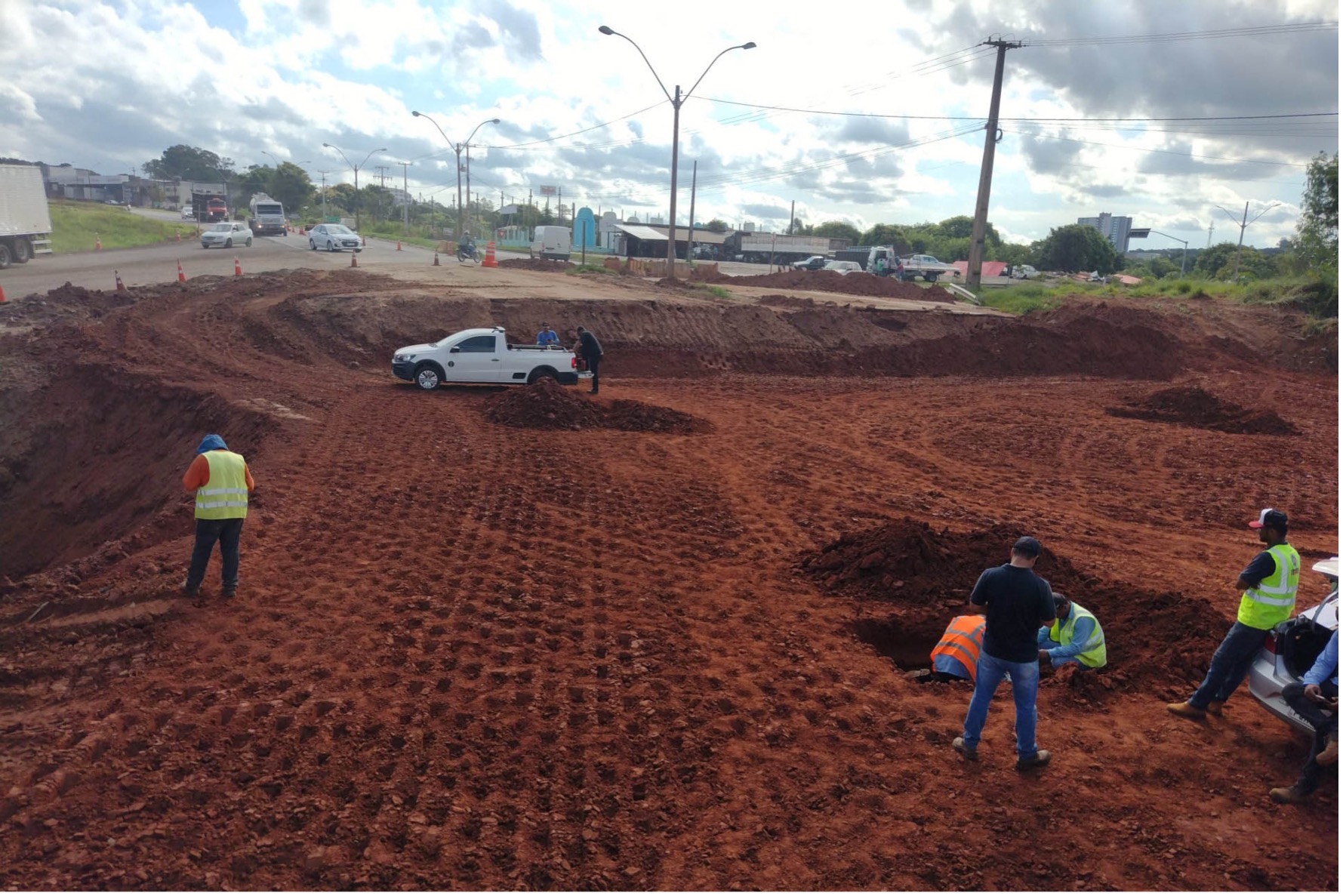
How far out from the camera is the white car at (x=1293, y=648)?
5.66 m

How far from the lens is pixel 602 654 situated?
23.4 ft

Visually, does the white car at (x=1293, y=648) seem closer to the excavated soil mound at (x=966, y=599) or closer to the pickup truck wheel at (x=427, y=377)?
the excavated soil mound at (x=966, y=599)

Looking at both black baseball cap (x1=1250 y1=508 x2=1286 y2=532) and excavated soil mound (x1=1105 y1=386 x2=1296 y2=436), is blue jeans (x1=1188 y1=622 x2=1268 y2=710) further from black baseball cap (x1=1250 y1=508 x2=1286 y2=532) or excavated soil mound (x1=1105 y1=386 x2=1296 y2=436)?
excavated soil mound (x1=1105 y1=386 x2=1296 y2=436)

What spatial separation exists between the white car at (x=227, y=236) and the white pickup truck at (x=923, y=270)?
42708mm

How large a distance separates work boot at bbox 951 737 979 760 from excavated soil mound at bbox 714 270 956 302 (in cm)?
3757

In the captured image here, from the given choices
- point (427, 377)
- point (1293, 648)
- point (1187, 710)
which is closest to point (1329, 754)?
point (1293, 648)

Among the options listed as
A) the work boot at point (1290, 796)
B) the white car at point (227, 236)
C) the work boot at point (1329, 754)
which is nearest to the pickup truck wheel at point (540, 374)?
the work boot at point (1290, 796)

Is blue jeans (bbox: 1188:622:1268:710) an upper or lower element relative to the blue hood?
lower

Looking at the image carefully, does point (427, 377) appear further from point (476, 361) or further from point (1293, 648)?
point (1293, 648)

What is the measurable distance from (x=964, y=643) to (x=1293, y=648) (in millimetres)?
2237

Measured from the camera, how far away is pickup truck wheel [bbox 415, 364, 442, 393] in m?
19.0

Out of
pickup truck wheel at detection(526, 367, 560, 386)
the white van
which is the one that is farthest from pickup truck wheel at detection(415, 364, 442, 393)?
the white van

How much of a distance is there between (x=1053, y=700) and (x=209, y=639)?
7101mm

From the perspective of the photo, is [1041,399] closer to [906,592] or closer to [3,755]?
[906,592]
